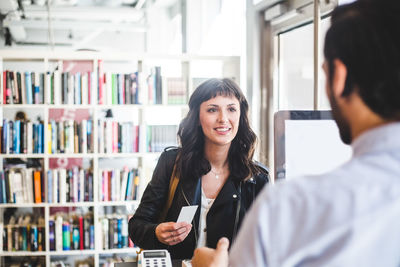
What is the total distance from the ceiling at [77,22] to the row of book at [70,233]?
2.68 meters

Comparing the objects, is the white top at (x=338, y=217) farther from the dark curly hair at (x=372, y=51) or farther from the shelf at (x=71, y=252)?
the shelf at (x=71, y=252)

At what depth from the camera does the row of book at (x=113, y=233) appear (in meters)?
4.06

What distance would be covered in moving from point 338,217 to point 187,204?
1.45 m

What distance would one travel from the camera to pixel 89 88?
4031mm

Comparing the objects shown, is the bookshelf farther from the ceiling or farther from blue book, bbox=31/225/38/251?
the ceiling

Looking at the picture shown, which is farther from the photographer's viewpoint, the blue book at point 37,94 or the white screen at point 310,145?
the blue book at point 37,94

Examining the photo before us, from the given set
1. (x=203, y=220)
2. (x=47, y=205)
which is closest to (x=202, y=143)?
(x=203, y=220)

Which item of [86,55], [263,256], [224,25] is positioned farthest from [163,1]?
[263,256]

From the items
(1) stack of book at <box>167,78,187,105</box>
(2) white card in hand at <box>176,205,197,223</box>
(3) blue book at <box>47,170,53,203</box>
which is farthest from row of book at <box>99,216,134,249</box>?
(2) white card in hand at <box>176,205,197,223</box>

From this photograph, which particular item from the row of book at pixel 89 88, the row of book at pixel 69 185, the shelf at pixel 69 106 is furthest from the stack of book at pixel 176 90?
the row of book at pixel 69 185

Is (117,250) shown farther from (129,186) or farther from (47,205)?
(47,205)

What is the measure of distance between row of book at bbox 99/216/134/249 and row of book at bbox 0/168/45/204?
597 mm

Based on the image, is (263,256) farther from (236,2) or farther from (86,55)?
(236,2)

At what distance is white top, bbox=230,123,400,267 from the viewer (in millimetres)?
596
